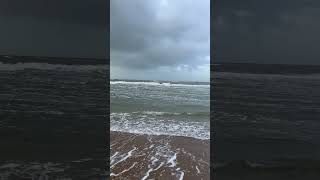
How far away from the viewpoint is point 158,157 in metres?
4.70

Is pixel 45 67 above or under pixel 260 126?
above

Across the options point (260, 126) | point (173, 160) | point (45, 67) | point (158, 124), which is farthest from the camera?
point (158, 124)

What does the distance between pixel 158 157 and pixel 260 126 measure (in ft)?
7.26

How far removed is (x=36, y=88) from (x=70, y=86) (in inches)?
9.8

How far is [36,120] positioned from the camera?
9.01ft

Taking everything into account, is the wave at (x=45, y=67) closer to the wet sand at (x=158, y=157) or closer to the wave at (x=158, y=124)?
the wet sand at (x=158, y=157)

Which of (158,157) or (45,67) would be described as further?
(158,157)

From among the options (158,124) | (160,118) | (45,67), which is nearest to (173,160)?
(45,67)

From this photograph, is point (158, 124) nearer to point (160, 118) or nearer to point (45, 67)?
point (160, 118)

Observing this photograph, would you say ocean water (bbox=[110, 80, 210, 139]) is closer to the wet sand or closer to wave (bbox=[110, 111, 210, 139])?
wave (bbox=[110, 111, 210, 139])

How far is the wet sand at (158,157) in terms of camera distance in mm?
3883

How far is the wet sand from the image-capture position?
388cm

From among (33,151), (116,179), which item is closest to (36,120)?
(33,151)

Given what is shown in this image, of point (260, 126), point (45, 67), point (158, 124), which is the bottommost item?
point (158, 124)
